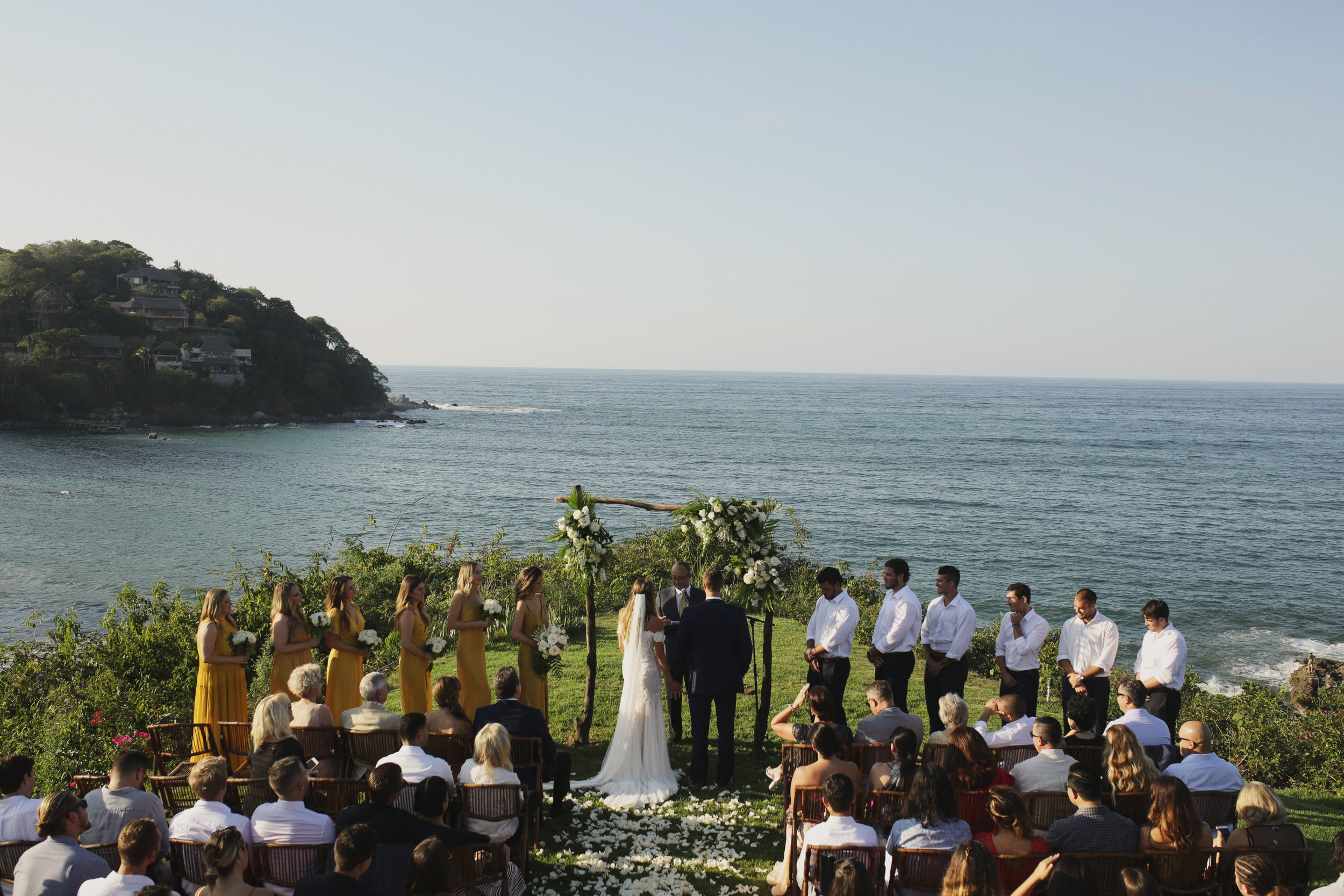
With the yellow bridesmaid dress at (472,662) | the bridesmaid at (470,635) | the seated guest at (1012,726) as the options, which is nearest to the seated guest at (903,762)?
the seated guest at (1012,726)

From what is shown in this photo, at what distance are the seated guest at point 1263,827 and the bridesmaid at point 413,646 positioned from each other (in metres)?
6.92

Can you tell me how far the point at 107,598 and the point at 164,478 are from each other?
103ft

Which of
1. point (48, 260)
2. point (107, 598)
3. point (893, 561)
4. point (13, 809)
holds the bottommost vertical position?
point (107, 598)

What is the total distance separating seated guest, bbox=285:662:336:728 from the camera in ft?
22.0

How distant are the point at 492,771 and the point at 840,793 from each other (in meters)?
2.44

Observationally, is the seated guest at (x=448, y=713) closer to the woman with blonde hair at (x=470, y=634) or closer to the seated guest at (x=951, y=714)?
the woman with blonde hair at (x=470, y=634)

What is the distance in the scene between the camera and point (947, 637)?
9.10 m

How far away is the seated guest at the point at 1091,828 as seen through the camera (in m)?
4.91

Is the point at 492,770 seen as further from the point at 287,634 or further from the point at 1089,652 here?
the point at 1089,652

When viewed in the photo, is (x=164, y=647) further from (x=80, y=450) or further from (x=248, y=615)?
(x=80, y=450)

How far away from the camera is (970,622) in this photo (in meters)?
9.00

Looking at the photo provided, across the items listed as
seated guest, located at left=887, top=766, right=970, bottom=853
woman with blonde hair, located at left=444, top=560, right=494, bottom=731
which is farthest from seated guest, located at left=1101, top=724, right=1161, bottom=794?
woman with blonde hair, located at left=444, top=560, right=494, bottom=731

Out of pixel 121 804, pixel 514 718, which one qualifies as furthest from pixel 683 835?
pixel 121 804

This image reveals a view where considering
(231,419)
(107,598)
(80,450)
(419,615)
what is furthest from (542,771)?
(231,419)
